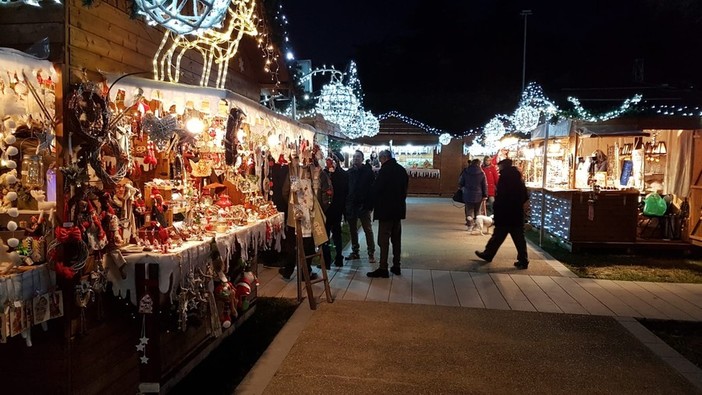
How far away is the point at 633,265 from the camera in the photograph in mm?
8984

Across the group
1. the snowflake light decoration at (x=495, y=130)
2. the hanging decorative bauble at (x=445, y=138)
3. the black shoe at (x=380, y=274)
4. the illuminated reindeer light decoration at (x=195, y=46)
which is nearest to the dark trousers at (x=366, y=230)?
the black shoe at (x=380, y=274)

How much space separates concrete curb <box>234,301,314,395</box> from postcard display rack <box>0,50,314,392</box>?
529mm

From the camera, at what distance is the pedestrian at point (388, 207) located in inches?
305

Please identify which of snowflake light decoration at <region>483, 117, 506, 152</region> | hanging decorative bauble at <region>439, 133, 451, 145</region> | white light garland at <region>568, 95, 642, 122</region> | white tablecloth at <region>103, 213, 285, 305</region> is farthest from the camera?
hanging decorative bauble at <region>439, 133, 451, 145</region>

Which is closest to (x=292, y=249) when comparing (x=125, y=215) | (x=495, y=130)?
(x=125, y=215)

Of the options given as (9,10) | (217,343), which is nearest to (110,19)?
(9,10)

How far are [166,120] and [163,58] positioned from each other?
826mm

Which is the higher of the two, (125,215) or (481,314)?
(125,215)

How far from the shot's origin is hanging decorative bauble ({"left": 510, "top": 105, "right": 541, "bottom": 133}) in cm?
1306

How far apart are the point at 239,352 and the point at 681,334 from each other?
5.11m

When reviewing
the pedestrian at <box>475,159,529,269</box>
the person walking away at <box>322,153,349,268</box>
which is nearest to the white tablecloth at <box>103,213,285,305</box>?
the person walking away at <box>322,153,349,268</box>

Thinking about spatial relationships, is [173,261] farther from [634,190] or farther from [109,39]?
[634,190]

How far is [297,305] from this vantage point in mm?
6391

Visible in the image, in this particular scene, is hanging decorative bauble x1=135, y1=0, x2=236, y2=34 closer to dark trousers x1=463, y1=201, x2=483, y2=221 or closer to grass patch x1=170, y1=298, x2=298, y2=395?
grass patch x1=170, y1=298, x2=298, y2=395
